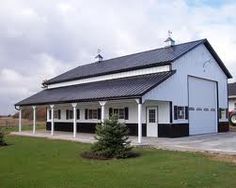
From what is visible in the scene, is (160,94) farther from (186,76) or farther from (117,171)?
(117,171)

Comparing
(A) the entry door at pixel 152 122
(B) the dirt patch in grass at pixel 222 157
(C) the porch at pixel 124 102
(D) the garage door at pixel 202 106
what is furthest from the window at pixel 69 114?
(B) the dirt patch in grass at pixel 222 157

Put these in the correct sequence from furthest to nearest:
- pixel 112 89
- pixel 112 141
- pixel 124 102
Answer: pixel 124 102, pixel 112 89, pixel 112 141

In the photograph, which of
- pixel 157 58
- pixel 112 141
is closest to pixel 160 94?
pixel 157 58

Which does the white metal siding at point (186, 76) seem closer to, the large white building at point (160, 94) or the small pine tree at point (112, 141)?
the large white building at point (160, 94)

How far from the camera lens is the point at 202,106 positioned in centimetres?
2867

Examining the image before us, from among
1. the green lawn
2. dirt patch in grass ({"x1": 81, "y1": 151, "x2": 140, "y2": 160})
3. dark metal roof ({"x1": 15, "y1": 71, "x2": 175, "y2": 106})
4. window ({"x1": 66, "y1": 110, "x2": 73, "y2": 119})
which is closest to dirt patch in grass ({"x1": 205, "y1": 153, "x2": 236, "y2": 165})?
the green lawn

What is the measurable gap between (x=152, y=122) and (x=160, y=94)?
9.87 ft

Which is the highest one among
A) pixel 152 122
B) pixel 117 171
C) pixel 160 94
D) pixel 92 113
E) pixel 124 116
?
pixel 160 94

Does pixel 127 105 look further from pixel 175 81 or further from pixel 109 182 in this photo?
pixel 109 182

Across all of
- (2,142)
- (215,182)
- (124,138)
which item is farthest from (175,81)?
(215,182)

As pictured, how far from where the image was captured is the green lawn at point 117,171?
32.5ft

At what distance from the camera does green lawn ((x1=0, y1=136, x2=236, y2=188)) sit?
9898mm

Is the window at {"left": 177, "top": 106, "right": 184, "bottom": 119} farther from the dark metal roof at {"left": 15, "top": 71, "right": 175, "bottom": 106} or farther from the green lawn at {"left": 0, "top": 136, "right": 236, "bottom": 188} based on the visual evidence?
the green lawn at {"left": 0, "top": 136, "right": 236, "bottom": 188}

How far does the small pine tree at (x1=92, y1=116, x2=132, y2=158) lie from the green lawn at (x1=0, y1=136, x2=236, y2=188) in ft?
2.69
